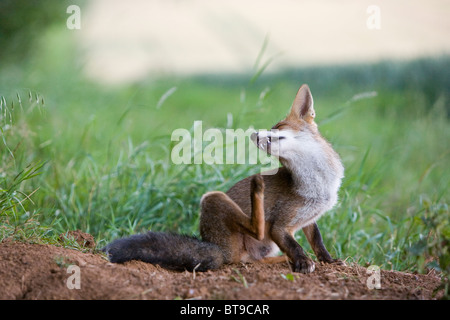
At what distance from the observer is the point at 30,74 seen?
10906 millimetres

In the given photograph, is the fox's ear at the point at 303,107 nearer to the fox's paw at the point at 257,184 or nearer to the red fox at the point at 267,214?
the red fox at the point at 267,214

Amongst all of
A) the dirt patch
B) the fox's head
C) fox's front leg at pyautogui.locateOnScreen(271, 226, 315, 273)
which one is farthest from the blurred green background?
the fox's head

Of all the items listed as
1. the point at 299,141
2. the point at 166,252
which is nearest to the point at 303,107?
the point at 299,141

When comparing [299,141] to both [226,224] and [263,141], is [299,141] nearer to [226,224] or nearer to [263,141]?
[263,141]

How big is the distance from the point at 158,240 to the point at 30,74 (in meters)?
7.97

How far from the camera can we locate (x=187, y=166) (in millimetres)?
6223

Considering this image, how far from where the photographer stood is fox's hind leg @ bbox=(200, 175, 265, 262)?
4.37 metres

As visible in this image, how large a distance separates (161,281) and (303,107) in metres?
2.12

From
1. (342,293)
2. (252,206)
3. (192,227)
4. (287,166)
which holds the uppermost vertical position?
(287,166)

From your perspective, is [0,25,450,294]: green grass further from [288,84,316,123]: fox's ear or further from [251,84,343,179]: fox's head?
[288,84,316,123]: fox's ear

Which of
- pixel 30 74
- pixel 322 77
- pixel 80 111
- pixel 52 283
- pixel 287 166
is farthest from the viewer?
pixel 322 77

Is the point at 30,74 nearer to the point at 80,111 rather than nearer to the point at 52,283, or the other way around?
the point at 80,111

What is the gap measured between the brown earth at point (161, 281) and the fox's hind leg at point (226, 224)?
31cm
